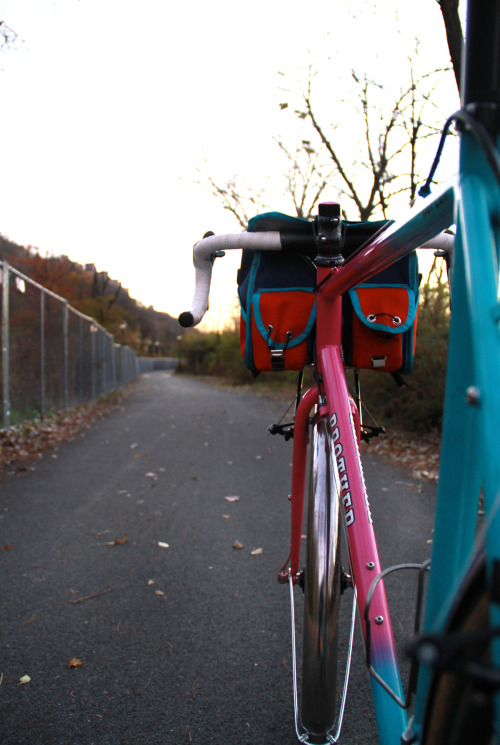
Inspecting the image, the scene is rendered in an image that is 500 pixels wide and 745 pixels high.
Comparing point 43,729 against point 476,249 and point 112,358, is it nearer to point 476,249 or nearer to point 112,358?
point 476,249

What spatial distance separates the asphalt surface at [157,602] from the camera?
6.43 ft

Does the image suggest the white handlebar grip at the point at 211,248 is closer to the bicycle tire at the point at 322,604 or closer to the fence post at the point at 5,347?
the bicycle tire at the point at 322,604

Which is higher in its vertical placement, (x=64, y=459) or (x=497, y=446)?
(x=497, y=446)

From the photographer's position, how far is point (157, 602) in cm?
290

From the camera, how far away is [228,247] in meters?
1.68

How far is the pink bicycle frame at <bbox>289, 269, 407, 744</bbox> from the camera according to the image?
3.61ft

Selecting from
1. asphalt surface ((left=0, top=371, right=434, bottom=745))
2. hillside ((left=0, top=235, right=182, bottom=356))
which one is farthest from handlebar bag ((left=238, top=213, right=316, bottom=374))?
hillside ((left=0, top=235, right=182, bottom=356))

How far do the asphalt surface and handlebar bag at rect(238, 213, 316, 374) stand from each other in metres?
0.34

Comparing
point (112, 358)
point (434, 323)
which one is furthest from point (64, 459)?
point (112, 358)

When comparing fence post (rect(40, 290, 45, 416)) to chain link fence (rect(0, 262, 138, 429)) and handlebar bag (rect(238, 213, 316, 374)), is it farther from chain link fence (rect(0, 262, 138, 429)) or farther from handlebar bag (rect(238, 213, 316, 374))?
handlebar bag (rect(238, 213, 316, 374))

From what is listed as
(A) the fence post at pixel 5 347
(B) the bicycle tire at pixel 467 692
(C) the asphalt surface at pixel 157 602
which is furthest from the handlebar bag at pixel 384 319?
(A) the fence post at pixel 5 347

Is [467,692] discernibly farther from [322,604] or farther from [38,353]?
[38,353]

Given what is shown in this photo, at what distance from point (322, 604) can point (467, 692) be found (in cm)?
103

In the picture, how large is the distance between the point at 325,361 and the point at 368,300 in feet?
0.78
